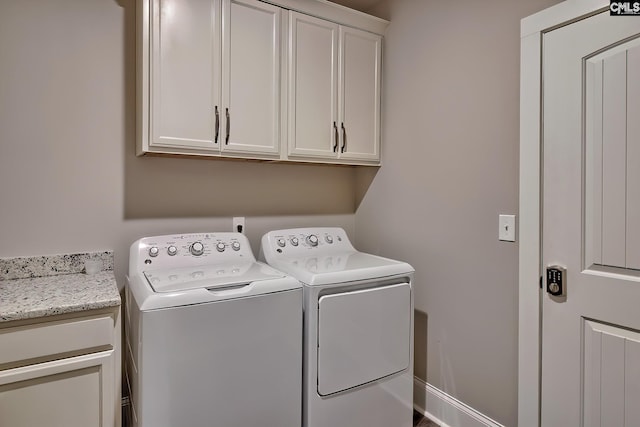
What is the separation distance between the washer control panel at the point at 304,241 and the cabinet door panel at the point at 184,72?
64 cm

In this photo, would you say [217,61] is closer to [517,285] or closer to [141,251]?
[141,251]

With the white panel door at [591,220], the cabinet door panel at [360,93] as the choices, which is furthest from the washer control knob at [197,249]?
the white panel door at [591,220]

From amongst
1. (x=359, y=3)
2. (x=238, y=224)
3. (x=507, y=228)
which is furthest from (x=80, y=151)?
(x=507, y=228)

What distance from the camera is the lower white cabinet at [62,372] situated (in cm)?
131

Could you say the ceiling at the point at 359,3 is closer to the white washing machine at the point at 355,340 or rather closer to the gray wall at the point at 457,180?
the gray wall at the point at 457,180

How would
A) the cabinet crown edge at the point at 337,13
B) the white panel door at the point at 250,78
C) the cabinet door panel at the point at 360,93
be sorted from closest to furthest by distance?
1. the white panel door at the point at 250,78
2. the cabinet crown edge at the point at 337,13
3. the cabinet door panel at the point at 360,93

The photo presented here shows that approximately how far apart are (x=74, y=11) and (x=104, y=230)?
1084 millimetres

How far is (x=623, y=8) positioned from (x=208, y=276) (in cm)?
190

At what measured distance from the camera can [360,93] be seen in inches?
92.6

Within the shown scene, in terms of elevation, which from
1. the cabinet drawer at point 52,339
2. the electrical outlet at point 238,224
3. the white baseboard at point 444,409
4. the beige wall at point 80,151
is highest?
the beige wall at point 80,151

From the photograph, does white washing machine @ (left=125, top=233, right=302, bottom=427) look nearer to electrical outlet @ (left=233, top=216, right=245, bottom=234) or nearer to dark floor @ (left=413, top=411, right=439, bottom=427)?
electrical outlet @ (left=233, top=216, right=245, bottom=234)

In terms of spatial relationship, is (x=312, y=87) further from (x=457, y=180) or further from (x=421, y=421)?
(x=421, y=421)

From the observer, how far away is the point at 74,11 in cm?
186

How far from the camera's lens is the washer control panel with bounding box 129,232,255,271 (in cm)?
183
